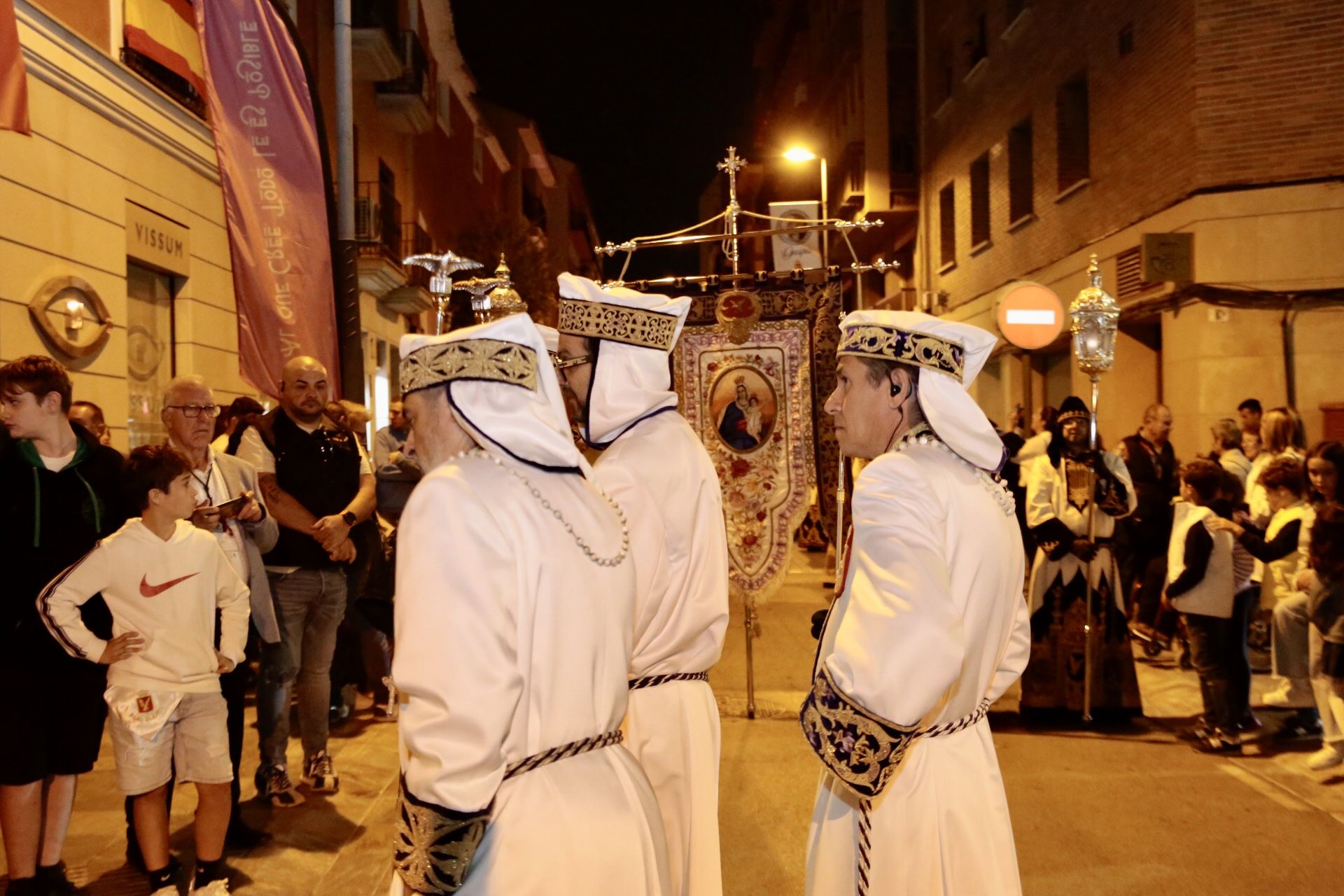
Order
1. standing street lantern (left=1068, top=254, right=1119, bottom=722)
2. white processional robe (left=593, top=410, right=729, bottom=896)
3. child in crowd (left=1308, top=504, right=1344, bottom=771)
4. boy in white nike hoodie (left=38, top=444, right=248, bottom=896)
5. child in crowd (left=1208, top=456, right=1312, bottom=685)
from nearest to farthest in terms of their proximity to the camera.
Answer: white processional robe (left=593, top=410, right=729, bottom=896) → boy in white nike hoodie (left=38, top=444, right=248, bottom=896) → child in crowd (left=1308, top=504, right=1344, bottom=771) → child in crowd (left=1208, top=456, right=1312, bottom=685) → standing street lantern (left=1068, top=254, right=1119, bottom=722)

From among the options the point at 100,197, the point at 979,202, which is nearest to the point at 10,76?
the point at 100,197

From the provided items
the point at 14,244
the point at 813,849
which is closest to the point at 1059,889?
the point at 813,849

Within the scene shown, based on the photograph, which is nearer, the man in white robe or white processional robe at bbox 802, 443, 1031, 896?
white processional robe at bbox 802, 443, 1031, 896

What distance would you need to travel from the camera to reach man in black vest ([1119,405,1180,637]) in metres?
9.70

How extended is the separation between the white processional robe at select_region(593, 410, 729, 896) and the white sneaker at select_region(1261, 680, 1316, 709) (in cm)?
516

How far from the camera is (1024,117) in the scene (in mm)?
18484

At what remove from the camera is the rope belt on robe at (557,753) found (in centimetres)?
223

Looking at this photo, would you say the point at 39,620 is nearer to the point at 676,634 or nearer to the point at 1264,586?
the point at 676,634

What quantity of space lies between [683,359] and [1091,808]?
3828 mm

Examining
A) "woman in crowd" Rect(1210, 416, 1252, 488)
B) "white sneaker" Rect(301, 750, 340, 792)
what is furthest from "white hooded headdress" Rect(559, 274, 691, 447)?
"woman in crowd" Rect(1210, 416, 1252, 488)

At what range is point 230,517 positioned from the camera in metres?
4.87

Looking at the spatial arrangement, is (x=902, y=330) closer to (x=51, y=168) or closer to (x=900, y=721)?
(x=900, y=721)

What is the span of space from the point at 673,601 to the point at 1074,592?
15.7 feet

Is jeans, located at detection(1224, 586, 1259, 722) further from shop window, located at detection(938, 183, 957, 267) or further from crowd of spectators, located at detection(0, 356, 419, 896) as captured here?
shop window, located at detection(938, 183, 957, 267)
